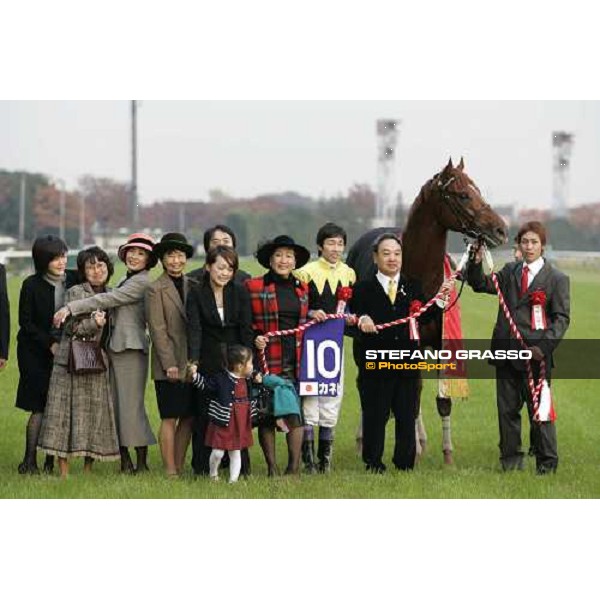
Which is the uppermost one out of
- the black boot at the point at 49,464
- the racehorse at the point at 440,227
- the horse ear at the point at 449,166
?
the horse ear at the point at 449,166

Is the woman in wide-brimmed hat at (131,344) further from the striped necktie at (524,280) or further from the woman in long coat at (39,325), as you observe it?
the striped necktie at (524,280)

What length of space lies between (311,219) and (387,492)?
224cm

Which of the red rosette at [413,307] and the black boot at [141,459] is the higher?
the red rosette at [413,307]

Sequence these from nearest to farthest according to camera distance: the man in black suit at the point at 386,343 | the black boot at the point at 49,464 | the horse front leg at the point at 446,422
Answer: the man in black suit at the point at 386,343 < the black boot at the point at 49,464 < the horse front leg at the point at 446,422

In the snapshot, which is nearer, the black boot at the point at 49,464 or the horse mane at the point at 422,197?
the horse mane at the point at 422,197

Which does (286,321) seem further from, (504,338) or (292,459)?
(504,338)

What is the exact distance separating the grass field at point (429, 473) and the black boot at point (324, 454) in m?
0.10

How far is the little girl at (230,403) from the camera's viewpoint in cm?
820

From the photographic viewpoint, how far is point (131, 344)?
8484 mm

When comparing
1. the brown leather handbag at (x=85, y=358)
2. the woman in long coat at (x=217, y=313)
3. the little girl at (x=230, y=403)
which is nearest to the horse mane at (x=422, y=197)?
the woman in long coat at (x=217, y=313)

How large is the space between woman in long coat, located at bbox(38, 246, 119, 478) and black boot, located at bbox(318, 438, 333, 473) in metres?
1.47

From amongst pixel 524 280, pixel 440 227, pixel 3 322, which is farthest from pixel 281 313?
pixel 3 322

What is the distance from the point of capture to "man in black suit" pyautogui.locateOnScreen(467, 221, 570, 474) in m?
8.49

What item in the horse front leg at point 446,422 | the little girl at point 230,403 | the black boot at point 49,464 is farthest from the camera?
the horse front leg at point 446,422
